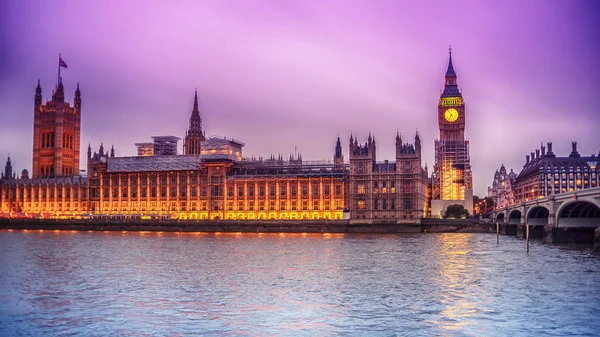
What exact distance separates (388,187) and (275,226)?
2737 centimetres

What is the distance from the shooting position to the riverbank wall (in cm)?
13050

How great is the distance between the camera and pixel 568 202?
75.4 metres

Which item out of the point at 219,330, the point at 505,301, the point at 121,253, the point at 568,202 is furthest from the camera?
the point at 568,202

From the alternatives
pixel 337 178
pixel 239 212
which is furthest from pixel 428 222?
pixel 239 212

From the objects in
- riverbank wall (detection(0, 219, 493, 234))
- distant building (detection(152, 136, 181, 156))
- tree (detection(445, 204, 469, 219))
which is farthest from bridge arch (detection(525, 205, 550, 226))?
distant building (detection(152, 136, 181, 156))

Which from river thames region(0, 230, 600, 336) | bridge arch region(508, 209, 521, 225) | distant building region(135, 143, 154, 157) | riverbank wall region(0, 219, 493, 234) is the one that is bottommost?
river thames region(0, 230, 600, 336)

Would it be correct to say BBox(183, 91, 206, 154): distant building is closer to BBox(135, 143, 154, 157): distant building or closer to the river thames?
BBox(135, 143, 154, 157): distant building

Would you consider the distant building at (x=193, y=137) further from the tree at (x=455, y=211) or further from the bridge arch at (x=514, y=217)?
the bridge arch at (x=514, y=217)

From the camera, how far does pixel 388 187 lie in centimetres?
14325

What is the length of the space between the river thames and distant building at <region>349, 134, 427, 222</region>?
8133 cm

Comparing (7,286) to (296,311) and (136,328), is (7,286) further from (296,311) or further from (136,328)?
(296,311)

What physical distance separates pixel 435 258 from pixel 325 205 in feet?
292

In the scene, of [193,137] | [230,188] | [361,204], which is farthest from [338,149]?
[361,204]

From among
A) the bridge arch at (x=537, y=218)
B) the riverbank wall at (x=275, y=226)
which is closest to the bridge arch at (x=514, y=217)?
the riverbank wall at (x=275, y=226)
